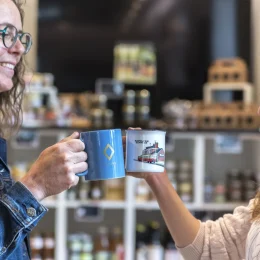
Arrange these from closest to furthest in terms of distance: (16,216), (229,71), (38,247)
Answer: (16,216) → (38,247) → (229,71)

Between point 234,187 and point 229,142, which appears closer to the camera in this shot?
point 229,142

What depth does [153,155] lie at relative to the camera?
5.13 feet

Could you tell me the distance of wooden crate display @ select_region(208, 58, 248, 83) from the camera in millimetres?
5180

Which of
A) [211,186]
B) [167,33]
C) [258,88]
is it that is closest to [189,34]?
[167,33]

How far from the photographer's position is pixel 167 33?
5.79m

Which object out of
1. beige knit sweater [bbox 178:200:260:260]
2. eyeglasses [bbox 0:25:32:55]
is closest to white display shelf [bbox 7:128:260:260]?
beige knit sweater [bbox 178:200:260:260]

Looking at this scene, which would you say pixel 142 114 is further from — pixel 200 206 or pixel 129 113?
pixel 200 206

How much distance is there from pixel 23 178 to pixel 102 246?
273 centimetres

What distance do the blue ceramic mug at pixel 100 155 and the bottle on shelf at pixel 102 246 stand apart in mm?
2563

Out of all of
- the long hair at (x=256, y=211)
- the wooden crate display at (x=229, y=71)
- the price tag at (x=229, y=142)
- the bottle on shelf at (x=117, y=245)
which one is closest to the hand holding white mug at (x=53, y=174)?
the long hair at (x=256, y=211)

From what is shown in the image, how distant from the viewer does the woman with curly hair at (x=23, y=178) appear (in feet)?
4.19

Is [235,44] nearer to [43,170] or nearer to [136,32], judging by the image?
[136,32]

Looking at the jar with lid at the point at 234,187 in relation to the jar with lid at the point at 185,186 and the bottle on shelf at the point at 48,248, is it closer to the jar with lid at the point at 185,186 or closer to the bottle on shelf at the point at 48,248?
the jar with lid at the point at 185,186

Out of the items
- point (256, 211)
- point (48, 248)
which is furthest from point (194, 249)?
point (48, 248)
